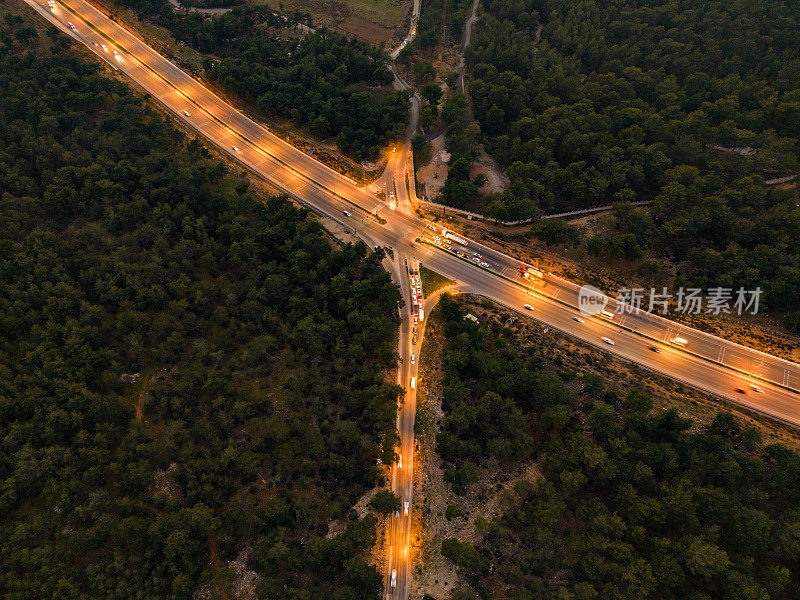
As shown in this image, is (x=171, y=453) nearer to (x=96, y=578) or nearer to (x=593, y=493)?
(x=96, y=578)

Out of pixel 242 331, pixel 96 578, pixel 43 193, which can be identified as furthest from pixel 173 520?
pixel 43 193

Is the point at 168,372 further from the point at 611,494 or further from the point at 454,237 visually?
the point at 611,494

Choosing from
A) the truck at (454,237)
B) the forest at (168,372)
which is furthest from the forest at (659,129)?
the forest at (168,372)

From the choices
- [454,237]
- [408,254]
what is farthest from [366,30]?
[408,254]

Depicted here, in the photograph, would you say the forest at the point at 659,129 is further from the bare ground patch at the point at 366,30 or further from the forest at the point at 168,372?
the forest at the point at 168,372

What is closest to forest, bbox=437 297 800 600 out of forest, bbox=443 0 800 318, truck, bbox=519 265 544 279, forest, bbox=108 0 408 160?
truck, bbox=519 265 544 279

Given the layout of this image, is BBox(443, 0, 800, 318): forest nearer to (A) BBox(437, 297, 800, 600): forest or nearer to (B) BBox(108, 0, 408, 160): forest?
(B) BBox(108, 0, 408, 160): forest
